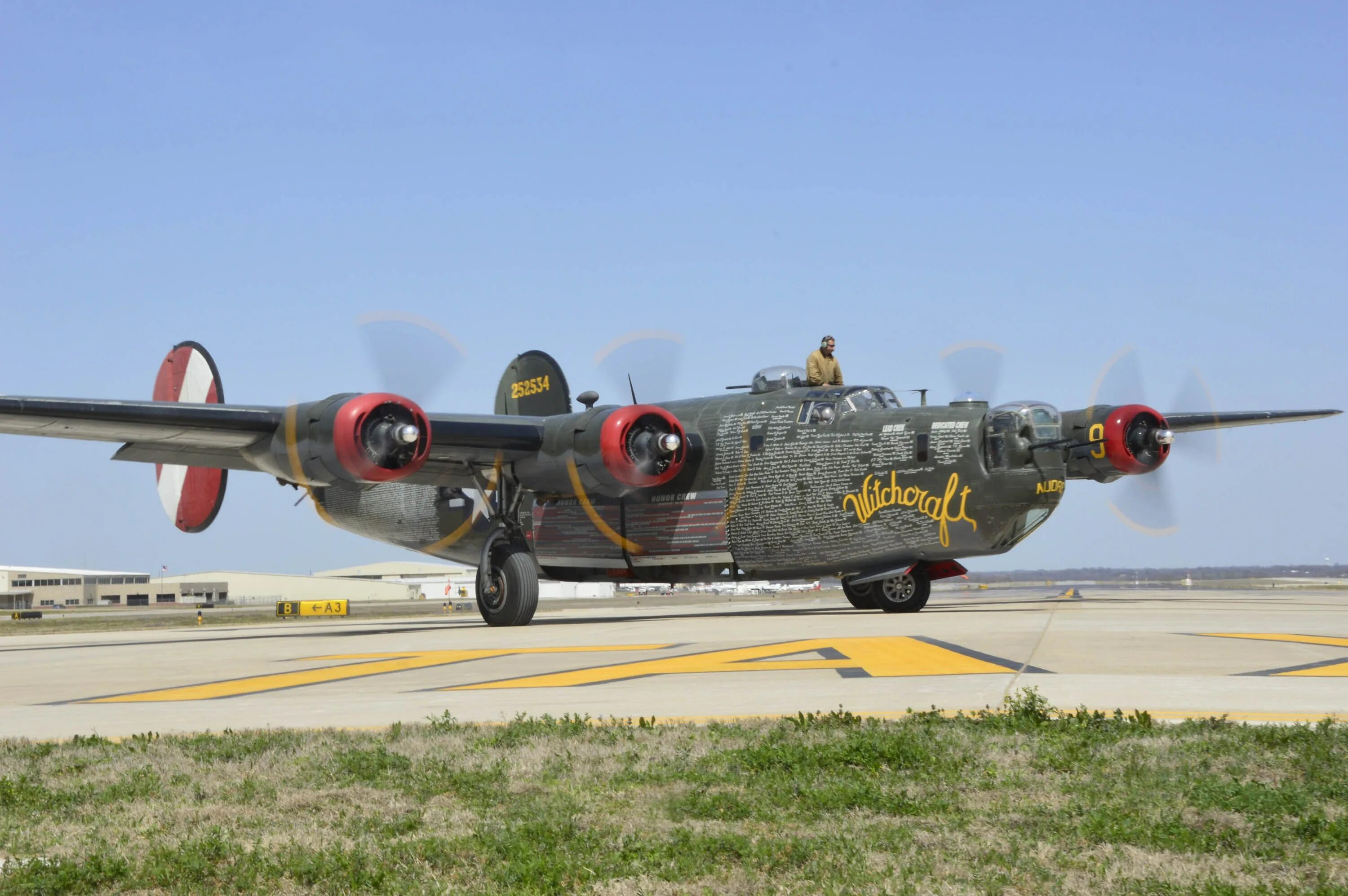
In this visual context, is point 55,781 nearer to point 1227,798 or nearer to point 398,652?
point 1227,798

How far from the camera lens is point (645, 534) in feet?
82.7

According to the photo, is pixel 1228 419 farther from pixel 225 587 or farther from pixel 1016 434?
pixel 225 587

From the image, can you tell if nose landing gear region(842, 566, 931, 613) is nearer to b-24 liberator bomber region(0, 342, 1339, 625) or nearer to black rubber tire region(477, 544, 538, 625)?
b-24 liberator bomber region(0, 342, 1339, 625)

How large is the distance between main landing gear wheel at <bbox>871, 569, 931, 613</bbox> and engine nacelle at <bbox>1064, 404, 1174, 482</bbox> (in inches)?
150

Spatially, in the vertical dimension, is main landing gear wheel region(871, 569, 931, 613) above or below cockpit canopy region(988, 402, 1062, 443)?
below

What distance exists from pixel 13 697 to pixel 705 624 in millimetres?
12434

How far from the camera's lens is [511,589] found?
949 inches

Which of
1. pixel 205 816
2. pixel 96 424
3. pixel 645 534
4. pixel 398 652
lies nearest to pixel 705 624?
pixel 645 534

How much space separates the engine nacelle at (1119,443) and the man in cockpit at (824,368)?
5.18 meters

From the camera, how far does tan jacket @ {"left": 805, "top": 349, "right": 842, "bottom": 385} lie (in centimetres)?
2553

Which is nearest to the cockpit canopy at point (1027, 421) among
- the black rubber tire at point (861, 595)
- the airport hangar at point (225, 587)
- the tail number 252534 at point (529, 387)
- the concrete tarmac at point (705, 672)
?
the concrete tarmac at point (705, 672)

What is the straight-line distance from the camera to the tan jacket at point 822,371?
25.5 metres

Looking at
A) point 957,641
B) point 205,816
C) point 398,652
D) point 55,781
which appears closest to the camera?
point 205,816

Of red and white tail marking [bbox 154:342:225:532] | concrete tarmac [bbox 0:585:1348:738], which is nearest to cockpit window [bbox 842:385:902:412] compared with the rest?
concrete tarmac [bbox 0:585:1348:738]
